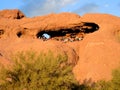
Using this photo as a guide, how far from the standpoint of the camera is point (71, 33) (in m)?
39.9

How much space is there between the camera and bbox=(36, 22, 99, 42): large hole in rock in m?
38.3

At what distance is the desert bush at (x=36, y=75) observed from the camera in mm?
21062

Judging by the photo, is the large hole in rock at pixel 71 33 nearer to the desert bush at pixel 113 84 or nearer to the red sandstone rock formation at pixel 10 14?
the red sandstone rock formation at pixel 10 14

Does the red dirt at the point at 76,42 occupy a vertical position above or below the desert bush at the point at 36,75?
above

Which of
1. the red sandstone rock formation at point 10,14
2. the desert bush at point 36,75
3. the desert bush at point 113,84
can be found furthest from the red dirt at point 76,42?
the desert bush at point 36,75

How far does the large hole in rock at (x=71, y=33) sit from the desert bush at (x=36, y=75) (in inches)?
634

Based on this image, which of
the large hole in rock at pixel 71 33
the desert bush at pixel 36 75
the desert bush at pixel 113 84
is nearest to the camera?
the desert bush at pixel 36 75

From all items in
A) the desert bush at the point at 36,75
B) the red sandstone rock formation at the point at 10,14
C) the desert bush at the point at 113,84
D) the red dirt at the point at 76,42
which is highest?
the red sandstone rock formation at the point at 10,14

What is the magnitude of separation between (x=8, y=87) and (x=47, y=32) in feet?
60.9

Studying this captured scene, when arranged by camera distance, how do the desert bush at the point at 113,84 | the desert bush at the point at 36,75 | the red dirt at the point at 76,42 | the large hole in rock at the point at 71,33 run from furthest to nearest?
the large hole in rock at the point at 71,33
the red dirt at the point at 76,42
the desert bush at the point at 113,84
the desert bush at the point at 36,75

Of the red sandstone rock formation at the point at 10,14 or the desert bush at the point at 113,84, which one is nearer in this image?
the desert bush at the point at 113,84

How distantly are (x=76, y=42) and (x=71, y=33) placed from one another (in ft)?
13.6

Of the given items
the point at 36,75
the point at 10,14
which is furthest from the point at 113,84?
the point at 10,14

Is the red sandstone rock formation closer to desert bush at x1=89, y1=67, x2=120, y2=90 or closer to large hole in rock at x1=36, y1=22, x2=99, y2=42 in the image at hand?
large hole in rock at x1=36, y1=22, x2=99, y2=42
